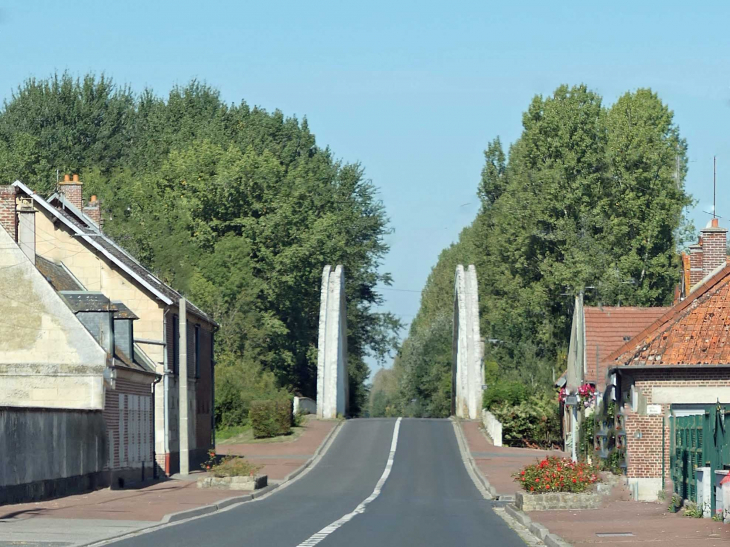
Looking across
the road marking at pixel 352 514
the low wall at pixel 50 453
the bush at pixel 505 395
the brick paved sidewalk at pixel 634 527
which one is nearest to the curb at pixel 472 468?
the bush at pixel 505 395

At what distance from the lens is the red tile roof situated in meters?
43.3

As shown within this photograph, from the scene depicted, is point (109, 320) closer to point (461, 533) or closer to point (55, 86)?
point (461, 533)

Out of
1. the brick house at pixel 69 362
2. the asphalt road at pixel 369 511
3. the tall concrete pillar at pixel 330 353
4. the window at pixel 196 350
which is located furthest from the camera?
the tall concrete pillar at pixel 330 353

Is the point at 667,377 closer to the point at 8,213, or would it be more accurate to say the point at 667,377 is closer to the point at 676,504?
the point at 676,504

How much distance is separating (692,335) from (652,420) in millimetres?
2216

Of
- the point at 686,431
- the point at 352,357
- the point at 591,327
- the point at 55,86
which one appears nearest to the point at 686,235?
the point at 352,357

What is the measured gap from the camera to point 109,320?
33594 mm

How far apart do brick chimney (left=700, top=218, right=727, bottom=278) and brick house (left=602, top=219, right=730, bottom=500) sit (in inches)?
407

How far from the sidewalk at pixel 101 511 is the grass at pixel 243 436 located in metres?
13.6

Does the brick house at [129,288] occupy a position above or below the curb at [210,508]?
above

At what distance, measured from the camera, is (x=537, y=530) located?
19828 mm

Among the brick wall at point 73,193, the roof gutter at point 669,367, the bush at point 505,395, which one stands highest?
the brick wall at point 73,193

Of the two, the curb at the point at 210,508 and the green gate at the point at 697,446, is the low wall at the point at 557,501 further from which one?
the curb at the point at 210,508

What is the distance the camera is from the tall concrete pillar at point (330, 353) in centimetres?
6750
